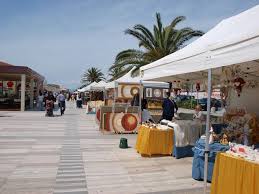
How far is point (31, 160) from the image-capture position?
31.4ft

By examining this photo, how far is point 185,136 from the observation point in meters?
9.69

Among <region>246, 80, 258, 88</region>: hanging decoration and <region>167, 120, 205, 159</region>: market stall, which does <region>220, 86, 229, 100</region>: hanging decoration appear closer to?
<region>246, 80, 258, 88</region>: hanging decoration

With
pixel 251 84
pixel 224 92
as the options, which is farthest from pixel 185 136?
pixel 251 84

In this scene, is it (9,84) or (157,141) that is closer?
(157,141)

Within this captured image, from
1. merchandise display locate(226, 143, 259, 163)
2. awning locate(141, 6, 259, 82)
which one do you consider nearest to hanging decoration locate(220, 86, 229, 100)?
awning locate(141, 6, 259, 82)

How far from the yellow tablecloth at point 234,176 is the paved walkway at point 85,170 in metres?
1.10

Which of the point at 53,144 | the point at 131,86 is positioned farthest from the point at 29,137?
the point at 131,86

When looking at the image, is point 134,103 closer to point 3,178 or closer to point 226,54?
point 3,178

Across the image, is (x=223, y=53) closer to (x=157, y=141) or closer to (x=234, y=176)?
(x=234, y=176)

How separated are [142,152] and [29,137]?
5.55 meters

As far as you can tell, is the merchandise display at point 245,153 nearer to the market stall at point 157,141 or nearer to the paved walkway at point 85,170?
the paved walkway at point 85,170

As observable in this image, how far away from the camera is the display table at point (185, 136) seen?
966 cm

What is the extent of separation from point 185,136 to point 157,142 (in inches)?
30.3

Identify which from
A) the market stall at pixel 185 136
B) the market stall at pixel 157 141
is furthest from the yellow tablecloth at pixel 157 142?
the market stall at pixel 185 136
